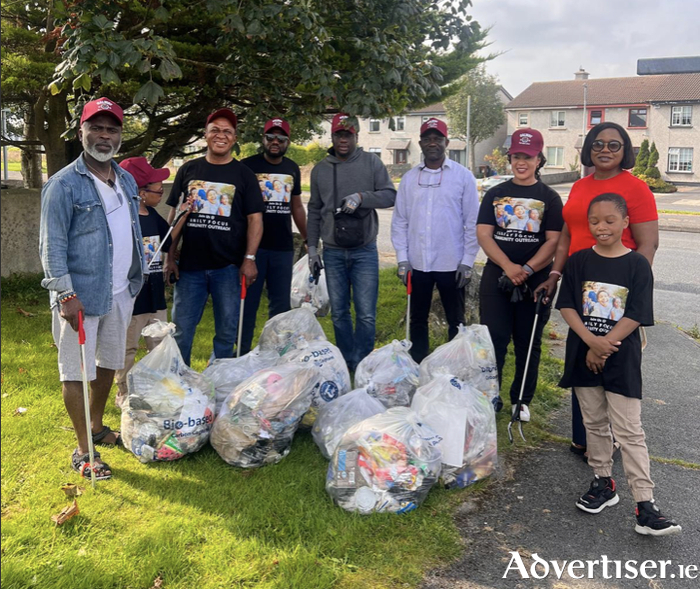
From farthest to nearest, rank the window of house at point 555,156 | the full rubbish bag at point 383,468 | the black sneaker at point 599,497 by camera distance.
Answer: the window of house at point 555,156 → the black sneaker at point 599,497 → the full rubbish bag at point 383,468

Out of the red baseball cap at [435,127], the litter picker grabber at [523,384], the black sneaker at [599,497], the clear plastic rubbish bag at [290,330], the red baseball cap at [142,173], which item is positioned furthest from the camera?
the clear plastic rubbish bag at [290,330]

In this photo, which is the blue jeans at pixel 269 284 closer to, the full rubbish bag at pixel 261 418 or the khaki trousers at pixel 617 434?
the full rubbish bag at pixel 261 418

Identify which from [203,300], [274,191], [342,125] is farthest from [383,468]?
[342,125]

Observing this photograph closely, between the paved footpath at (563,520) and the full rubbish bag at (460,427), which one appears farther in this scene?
the full rubbish bag at (460,427)

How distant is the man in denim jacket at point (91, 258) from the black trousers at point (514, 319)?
2349 millimetres

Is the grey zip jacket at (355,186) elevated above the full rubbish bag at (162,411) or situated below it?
above

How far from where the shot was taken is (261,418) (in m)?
3.67

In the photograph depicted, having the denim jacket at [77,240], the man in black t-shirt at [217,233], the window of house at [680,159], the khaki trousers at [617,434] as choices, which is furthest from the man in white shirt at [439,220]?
the window of house at [680,159]

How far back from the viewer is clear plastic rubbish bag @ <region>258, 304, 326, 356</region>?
15.6ft

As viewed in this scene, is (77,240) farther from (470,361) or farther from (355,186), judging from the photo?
(470,361)

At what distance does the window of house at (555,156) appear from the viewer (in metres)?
47.2

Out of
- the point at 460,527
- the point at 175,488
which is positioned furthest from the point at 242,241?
the point at 460,527

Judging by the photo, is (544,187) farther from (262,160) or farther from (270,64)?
(270,64)

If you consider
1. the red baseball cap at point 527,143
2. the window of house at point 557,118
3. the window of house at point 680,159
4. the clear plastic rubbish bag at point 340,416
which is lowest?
the clear plastic rubbish bag at point 340,416
